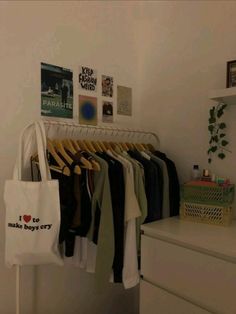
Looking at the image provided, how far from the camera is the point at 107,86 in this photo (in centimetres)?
205

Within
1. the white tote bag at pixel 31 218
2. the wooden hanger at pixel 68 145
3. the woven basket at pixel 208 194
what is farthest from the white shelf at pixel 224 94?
the white tote bag at pixel 31 218

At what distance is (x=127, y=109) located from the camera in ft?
7.23

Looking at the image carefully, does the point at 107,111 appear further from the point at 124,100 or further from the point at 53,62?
the point at 53,62

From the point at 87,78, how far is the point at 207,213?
116 cm

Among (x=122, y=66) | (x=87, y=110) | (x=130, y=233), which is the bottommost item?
(x=130, y=233)

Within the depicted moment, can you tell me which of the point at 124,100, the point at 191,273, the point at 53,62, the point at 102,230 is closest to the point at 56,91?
the point at 53,62

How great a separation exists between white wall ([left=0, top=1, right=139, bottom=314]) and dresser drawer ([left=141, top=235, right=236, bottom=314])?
2.11 feet

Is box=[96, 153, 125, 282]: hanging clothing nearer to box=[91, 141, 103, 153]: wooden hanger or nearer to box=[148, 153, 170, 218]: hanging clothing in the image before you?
box=[91, 141, 103, 153]: wooden hanger

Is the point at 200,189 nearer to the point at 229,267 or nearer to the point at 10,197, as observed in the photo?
the point at 229,267

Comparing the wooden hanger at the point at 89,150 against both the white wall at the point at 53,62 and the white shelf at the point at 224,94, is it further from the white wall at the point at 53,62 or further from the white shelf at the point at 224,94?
the white shelf at the point at 224,94

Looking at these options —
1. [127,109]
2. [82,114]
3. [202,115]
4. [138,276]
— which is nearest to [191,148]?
[202,115]

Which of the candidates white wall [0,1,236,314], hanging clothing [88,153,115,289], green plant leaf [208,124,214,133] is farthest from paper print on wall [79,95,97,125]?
green plant leaf [208,124,214,133]

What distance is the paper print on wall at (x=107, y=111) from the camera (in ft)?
6.68

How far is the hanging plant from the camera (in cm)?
177
